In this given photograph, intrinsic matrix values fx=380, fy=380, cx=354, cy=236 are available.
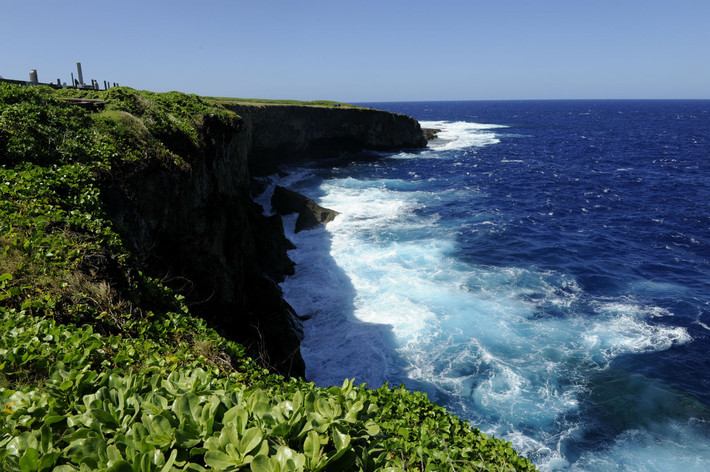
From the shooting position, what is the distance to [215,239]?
1891 centimetres

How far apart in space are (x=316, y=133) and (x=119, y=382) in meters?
67.5

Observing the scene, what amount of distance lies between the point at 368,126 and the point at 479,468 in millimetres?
76608

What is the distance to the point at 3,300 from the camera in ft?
19.9

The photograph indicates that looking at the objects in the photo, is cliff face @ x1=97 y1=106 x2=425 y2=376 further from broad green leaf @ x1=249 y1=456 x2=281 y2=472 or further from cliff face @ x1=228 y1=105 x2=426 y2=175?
Result: cliff face @ x1=228 y1=105 x2=426 y2=175

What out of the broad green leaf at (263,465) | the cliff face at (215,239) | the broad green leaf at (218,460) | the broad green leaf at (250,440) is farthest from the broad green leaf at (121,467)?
the cliff face at (215,239)

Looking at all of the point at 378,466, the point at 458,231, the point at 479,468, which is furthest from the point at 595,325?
the point at 378,466

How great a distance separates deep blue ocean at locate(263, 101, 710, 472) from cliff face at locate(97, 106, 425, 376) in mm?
2585

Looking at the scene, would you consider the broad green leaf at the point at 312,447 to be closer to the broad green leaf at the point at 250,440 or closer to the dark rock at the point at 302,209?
the broad green leaf at the point at 250,440

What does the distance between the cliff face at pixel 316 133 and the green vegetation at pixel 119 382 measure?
37.8m

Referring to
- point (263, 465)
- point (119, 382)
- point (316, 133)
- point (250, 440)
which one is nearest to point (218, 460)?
point (250, 440)

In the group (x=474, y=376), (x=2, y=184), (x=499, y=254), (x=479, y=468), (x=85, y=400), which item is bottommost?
(x=474, y=376)

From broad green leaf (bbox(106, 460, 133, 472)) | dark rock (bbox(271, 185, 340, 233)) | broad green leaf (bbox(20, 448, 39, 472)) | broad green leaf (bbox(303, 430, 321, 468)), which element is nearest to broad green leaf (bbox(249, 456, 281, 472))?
broad green leaf (bbox(303, 430, 321, 468))

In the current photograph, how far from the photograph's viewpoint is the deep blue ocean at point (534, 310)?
1489 cm

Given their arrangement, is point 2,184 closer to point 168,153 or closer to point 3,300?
point 3,300
